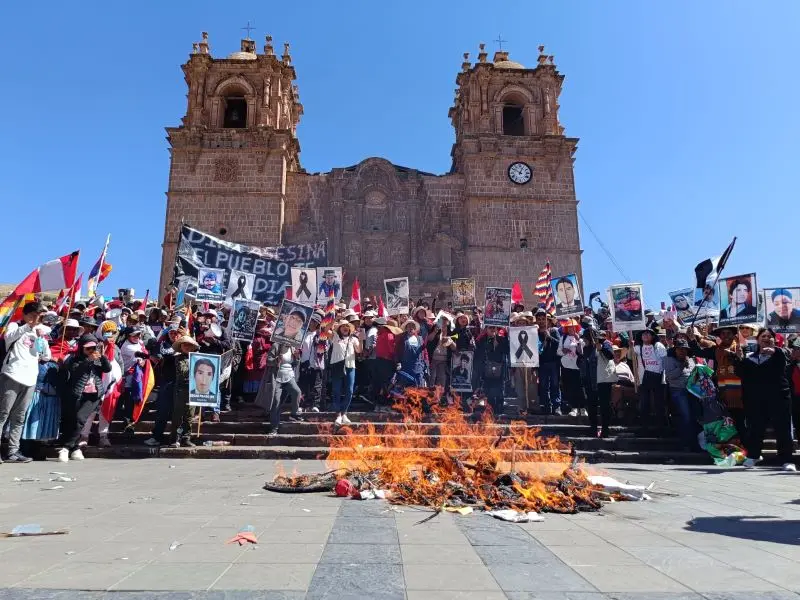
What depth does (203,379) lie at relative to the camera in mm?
7895

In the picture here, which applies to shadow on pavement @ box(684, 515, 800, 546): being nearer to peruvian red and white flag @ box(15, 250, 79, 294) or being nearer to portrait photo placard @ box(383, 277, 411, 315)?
portrait photo placard @ box(383, 277, 411, 315)

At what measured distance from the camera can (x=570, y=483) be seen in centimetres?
476

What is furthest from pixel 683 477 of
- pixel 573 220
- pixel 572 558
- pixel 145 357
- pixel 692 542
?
pixel 573 220

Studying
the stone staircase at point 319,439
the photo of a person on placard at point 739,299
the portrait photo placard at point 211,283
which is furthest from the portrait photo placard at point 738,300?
the portrait photo placard at point 211,283

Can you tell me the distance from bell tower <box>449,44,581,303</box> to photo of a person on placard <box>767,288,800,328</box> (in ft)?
51.3

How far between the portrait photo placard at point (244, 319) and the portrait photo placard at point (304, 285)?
219 cm

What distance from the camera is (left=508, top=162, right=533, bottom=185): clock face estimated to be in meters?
27.5

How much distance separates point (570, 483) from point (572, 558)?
1794 millimetres

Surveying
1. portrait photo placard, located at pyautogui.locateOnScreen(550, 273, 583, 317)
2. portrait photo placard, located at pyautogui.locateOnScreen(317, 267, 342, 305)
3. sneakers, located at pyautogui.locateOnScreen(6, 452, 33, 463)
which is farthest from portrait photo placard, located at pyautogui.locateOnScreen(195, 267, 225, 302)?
portrait photo placard, located at pyautogui.locateOnScreen(550, 273, 583, 317)

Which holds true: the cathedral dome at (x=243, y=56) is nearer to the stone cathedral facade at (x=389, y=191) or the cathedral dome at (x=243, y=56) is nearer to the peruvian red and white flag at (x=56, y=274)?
the stone cathedral facade at (x=389, y=191)

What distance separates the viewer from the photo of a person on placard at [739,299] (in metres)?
9.57

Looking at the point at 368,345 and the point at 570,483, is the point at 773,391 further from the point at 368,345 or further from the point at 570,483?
the point at 368,345

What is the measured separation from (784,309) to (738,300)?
5.28ft

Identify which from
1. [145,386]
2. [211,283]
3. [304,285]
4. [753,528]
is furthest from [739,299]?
[211,283]
